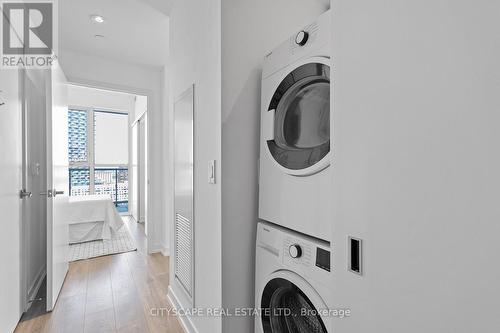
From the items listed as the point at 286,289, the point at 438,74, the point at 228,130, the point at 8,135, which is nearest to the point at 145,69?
the point at 8,135

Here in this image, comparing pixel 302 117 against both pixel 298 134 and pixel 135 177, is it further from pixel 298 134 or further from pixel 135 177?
pixel 135 177

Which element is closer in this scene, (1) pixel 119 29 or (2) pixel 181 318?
(2) pixel 181 318

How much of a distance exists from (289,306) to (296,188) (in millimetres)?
553

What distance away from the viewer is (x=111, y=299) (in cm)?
232

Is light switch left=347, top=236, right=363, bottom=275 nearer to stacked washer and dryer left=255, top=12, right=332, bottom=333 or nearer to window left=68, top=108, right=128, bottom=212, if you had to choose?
stacked washer and dryer left=255, top=12, right=332, bottom=333

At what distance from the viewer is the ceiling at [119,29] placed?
240 cm

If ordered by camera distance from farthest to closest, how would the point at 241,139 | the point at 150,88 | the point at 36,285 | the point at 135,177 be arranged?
the point at 135,177
the point at 150,88
the point at 36,285
the point at 241,139

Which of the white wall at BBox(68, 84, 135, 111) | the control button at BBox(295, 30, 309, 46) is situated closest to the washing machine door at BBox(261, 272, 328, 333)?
the control button at BBox(295, 30, 309, 46)

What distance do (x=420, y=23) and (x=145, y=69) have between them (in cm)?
378

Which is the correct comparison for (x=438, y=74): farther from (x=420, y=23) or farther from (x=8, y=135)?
(x=8, y=135)

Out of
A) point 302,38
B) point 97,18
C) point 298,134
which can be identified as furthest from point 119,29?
point 298,134

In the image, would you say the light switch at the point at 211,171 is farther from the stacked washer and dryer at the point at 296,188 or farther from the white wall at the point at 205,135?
the stacked washer and dryer at the point at 296,188

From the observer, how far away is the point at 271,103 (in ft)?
4.15

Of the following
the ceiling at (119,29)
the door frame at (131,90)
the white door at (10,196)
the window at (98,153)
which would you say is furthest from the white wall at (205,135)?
the window at (98,153)
